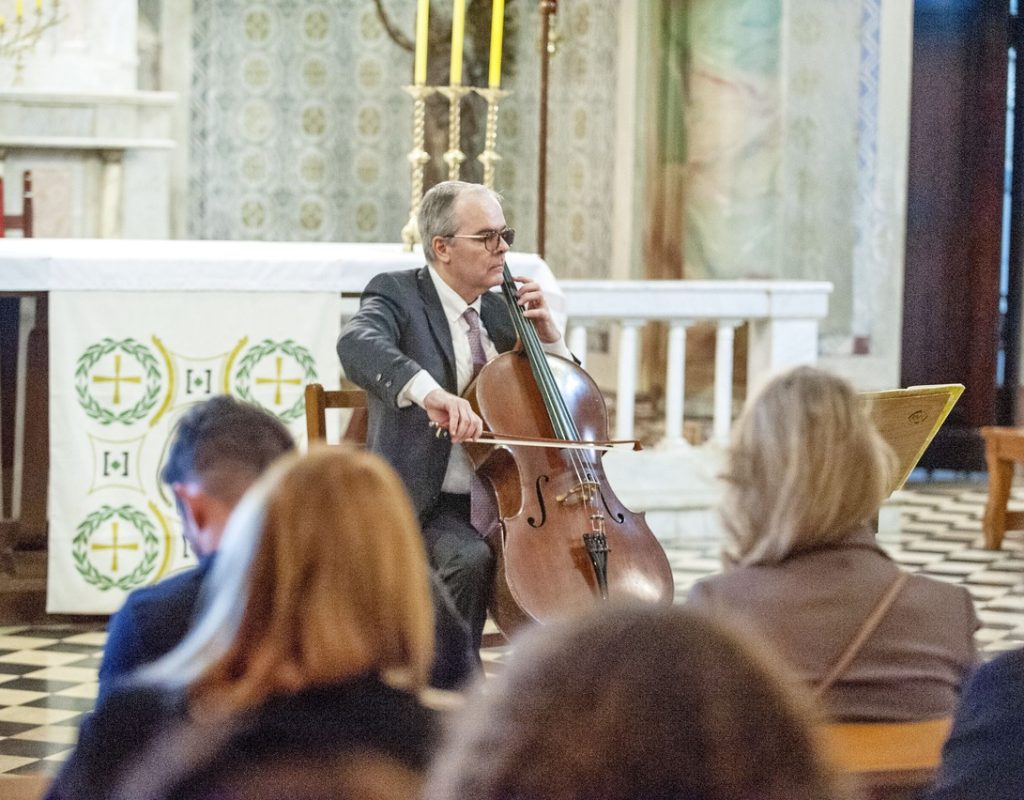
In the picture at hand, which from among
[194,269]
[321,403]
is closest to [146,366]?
[194,269]

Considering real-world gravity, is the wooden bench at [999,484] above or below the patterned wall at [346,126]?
below

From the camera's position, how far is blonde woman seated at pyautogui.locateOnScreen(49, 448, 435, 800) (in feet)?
4.95

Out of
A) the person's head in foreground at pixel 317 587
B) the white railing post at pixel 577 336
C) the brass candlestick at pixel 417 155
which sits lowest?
the person's head in foreground at pixel 317 587

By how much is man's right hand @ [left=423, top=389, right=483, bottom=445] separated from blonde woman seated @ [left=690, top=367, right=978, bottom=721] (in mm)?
1426

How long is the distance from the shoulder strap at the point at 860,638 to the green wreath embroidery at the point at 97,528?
11.4ft

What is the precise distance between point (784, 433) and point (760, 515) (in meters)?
0.11

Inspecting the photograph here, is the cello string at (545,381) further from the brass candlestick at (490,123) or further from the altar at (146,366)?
the brass candlestick at (490,123)

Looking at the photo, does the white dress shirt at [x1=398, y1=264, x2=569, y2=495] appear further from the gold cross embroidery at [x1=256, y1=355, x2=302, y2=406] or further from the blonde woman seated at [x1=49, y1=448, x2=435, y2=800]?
the blonde woman seated at [x1=49, y1=448, x2=435, y2=800]

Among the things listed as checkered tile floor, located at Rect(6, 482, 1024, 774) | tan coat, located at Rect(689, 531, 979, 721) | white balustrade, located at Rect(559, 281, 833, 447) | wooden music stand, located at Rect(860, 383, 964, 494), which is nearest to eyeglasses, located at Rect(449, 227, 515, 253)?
wooden music stand, located at Rect(860, 383, 964, 494)

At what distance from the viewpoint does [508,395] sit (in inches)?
152

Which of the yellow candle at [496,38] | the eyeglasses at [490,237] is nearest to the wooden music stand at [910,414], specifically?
the eyeglasses at [490,237]

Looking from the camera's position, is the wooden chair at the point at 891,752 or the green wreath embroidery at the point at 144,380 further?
the green wreath embroidery at the point at 144,380

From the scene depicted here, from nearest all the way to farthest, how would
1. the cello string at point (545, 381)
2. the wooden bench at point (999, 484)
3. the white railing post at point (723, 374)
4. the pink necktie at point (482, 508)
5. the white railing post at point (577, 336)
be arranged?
the cello string at point (545, 381)
the pink necktie at point (482, 508)
the white railing post at point (577, 336)
the white railing post at point (723, 374)
the wooden bench at point (999, 484)

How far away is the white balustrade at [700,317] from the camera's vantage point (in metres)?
7.22
